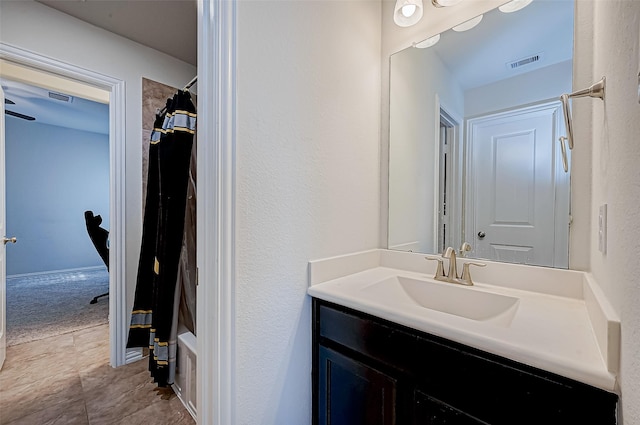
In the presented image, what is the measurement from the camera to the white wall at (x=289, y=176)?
0.97 meters

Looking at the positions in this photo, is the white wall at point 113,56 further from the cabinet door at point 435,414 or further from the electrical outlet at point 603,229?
the electrical outlet at point 603,229

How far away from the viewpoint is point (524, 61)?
1126mm

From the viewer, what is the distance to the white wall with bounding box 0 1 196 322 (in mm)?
Answer: 1640

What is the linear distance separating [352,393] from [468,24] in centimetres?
163

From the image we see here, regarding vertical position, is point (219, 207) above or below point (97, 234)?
above

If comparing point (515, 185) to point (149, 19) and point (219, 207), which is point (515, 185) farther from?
point (149, 19)

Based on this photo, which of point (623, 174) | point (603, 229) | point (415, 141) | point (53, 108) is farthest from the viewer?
point (53, 108)

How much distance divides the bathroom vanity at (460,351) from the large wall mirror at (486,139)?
0.58ft

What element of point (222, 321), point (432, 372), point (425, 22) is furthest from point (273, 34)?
point (432, 372)

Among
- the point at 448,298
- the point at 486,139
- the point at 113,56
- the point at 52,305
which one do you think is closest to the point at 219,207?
the point at 448,298

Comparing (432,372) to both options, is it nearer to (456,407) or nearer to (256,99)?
(456,407)

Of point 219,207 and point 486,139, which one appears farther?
point 486,139

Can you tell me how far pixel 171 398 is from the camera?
5.34ft

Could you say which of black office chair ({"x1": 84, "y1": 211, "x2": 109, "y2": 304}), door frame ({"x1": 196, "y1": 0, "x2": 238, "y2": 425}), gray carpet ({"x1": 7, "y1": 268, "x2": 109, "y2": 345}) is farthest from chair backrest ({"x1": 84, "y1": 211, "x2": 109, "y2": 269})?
door frame ({"x1": 196, "y1": 0, "x2": 238, "y2": 425})
